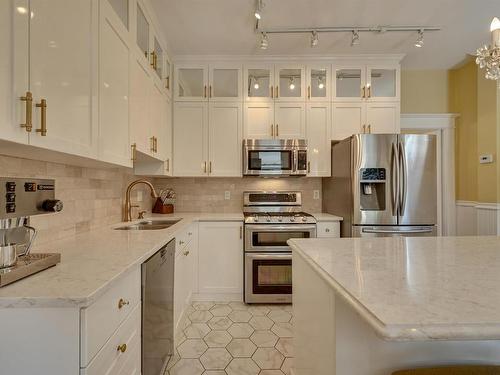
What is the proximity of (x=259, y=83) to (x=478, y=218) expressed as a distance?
304 centimetres

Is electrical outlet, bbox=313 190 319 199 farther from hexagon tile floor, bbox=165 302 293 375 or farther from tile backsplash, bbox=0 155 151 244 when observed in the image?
tile backsplash, bbox=0 155 151 244

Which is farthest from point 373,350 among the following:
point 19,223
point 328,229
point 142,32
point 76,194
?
point 142,32

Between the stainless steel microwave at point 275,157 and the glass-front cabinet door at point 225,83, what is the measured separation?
0.57 metres

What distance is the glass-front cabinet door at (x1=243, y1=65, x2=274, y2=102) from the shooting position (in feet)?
10.4

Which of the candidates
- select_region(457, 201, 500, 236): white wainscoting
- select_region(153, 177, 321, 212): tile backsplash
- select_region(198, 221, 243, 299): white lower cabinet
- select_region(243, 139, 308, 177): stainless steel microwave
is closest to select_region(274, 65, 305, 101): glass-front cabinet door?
select_region(243, 139, 308, 177): stainless steel microwave

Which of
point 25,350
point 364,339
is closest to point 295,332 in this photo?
point 364,339

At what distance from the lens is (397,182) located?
2.69 metres

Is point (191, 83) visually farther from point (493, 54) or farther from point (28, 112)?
point (493, 54)

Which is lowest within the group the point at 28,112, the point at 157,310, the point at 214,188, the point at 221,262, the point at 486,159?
the point at 221,262

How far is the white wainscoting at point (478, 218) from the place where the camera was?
3.06 meters

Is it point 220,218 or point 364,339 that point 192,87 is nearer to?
point 220,218

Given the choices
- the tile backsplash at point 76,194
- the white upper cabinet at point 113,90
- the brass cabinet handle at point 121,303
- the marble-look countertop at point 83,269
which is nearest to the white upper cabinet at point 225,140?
the tile backsplash at point 76,194

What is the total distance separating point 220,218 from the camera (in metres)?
2.94

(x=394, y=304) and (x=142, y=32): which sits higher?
(x=142, y=32)
